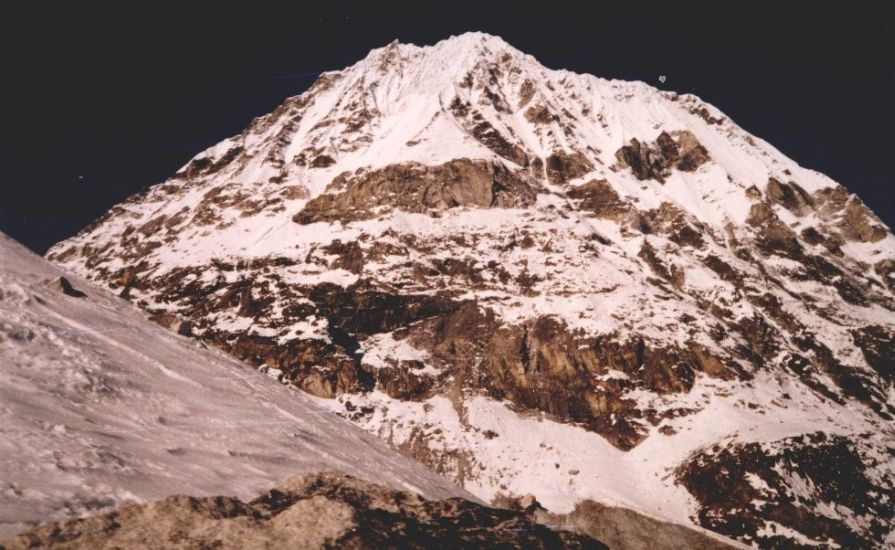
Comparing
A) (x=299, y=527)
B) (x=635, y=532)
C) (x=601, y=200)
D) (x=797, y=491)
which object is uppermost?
(x=601, y=200)

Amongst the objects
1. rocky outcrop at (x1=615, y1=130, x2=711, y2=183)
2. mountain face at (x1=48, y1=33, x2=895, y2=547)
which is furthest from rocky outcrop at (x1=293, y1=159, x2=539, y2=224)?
rocky outcrop at (x1=615, y1=130, x2=711, y2=183)

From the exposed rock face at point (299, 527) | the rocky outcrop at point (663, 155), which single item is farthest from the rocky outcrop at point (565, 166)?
the exposed rock face at point (299, 527)

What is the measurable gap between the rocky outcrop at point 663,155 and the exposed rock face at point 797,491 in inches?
3316

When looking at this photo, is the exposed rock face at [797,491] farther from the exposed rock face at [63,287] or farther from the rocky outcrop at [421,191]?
the rocky outcrop at [421,191]

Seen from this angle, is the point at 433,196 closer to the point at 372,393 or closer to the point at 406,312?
the point at 406,312

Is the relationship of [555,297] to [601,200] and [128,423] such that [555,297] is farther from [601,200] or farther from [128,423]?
[128,423]

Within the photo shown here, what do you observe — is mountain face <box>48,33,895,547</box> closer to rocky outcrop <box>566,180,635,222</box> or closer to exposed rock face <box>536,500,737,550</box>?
rocky outcrop <box>566,180,635,222</box>

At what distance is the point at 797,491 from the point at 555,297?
110ft

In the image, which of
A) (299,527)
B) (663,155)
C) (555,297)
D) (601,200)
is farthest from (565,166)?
(299,527)

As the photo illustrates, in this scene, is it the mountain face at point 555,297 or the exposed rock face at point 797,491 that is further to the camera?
the mountain face at point 555,297

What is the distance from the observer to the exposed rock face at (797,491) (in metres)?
39.8

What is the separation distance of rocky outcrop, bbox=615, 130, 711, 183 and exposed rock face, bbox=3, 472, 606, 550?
125878mm

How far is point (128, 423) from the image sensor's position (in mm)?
6277

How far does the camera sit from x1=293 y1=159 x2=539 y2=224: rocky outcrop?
94.8 m
